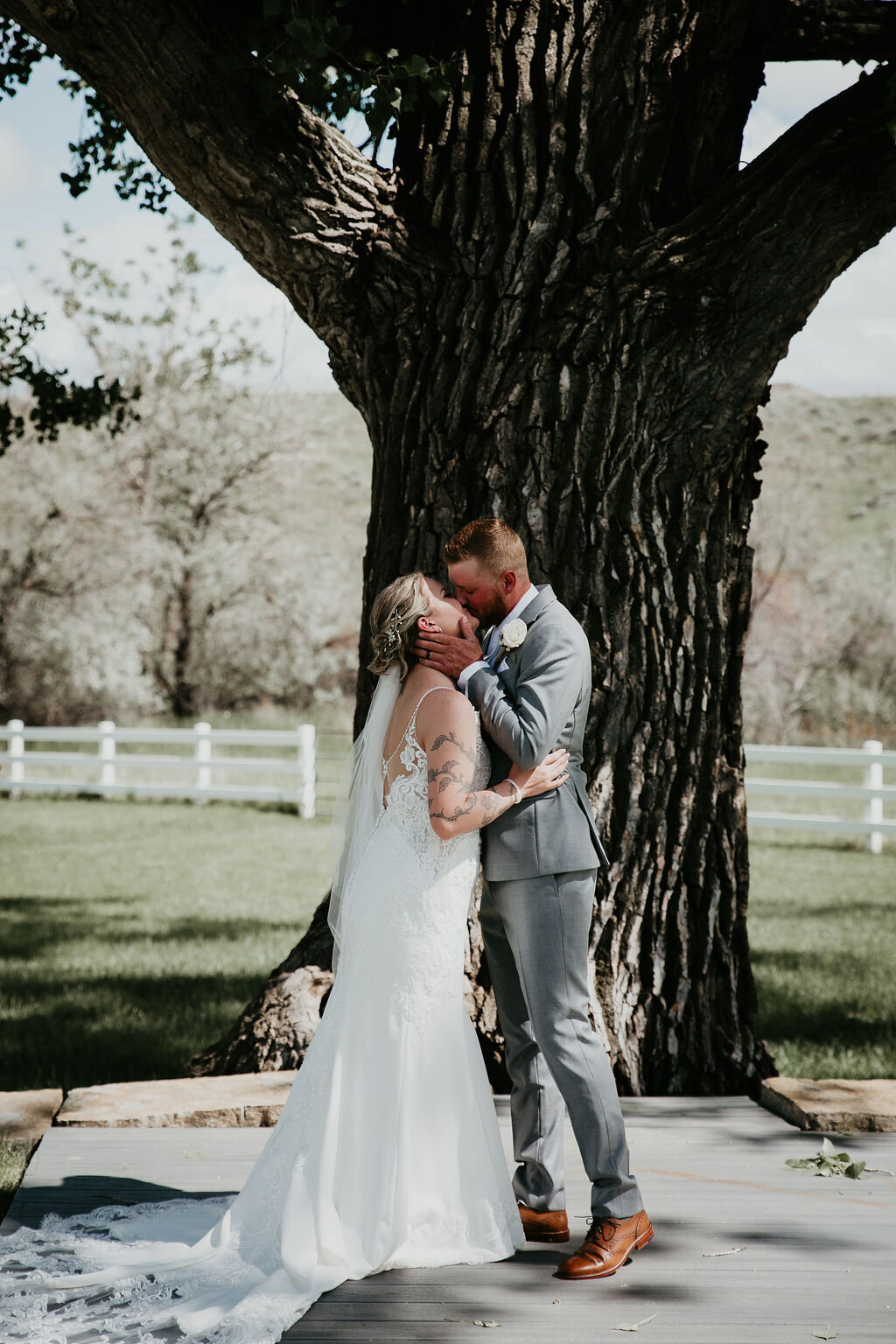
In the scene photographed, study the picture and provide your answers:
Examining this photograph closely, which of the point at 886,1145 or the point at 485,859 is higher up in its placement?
the point at 485,859

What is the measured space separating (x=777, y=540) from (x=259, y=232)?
138 ft

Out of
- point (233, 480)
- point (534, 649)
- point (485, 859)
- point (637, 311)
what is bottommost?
point (485, 859)

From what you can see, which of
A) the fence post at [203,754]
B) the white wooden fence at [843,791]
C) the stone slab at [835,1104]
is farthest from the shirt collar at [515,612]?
the fence post at [203,754]

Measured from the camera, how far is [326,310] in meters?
5.34

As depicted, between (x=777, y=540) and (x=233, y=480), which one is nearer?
(x=233, y=480)

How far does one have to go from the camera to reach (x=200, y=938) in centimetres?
1086

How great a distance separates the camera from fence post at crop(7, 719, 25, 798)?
21.1 m

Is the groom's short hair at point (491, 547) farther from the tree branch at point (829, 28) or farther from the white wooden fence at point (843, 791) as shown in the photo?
the white wooden fence at point (843, 791)

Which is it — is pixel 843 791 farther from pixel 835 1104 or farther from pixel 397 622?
pixel 397 622

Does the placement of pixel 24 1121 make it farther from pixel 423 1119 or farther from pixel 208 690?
pixel 208 690

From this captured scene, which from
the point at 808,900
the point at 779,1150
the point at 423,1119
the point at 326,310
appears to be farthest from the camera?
the point at 808,900

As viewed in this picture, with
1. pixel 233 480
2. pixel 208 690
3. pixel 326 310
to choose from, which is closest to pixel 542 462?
pixel 326 310

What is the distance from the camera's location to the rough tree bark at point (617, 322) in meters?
4.95

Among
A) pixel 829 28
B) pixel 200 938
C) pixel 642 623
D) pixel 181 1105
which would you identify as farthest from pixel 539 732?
pixel 200 938
